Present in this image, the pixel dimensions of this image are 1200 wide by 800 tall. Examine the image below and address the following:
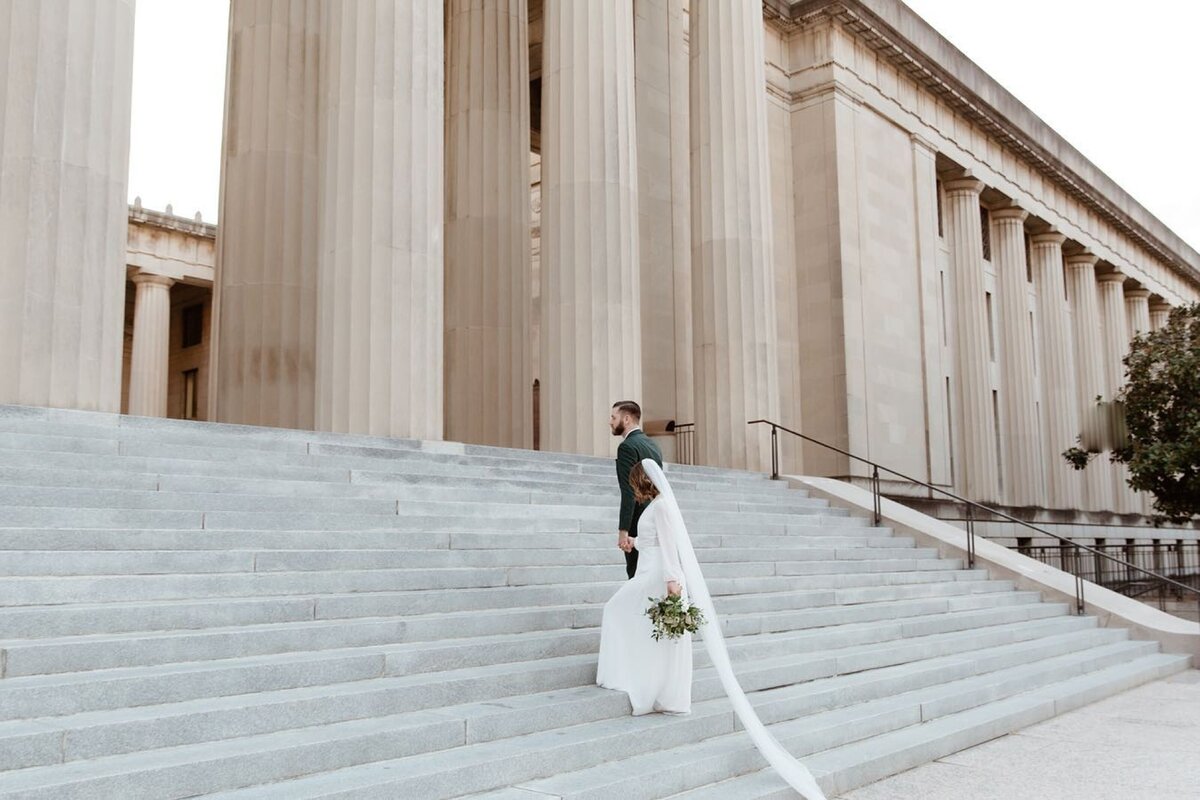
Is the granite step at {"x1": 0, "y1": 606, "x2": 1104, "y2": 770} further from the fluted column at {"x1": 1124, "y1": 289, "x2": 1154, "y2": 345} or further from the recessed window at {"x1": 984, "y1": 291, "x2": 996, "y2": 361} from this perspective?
the fluted column at {"x1": 1124, "y1": 289, "x2": 1154, "y2": 345}

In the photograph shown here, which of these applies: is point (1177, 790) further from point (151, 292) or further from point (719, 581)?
point (151, 292)

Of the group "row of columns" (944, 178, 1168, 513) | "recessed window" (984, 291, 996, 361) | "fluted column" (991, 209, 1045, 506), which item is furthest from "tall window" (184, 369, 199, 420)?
"fluted column" (991, 209, 1045, 506)

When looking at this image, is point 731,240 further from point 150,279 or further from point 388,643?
point 150,279

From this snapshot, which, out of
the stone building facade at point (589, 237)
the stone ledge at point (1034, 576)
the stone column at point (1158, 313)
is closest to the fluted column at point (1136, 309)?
the stone column at point (1158, 313)

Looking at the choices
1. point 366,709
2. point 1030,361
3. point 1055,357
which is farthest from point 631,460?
point 1055,357

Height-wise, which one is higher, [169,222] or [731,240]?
[169,222]

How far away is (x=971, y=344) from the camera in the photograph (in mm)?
31641

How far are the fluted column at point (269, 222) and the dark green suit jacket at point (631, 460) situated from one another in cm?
986

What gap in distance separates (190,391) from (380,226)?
30.9m

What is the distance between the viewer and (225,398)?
16.2m

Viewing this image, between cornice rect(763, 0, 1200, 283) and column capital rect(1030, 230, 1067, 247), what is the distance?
176 centimetres

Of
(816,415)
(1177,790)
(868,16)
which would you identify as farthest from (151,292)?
(1177,790)

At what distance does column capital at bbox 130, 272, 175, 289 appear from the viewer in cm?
3175

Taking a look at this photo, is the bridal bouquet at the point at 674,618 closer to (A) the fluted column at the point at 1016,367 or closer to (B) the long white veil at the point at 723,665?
(B) the long white veil at the point at 723,665
